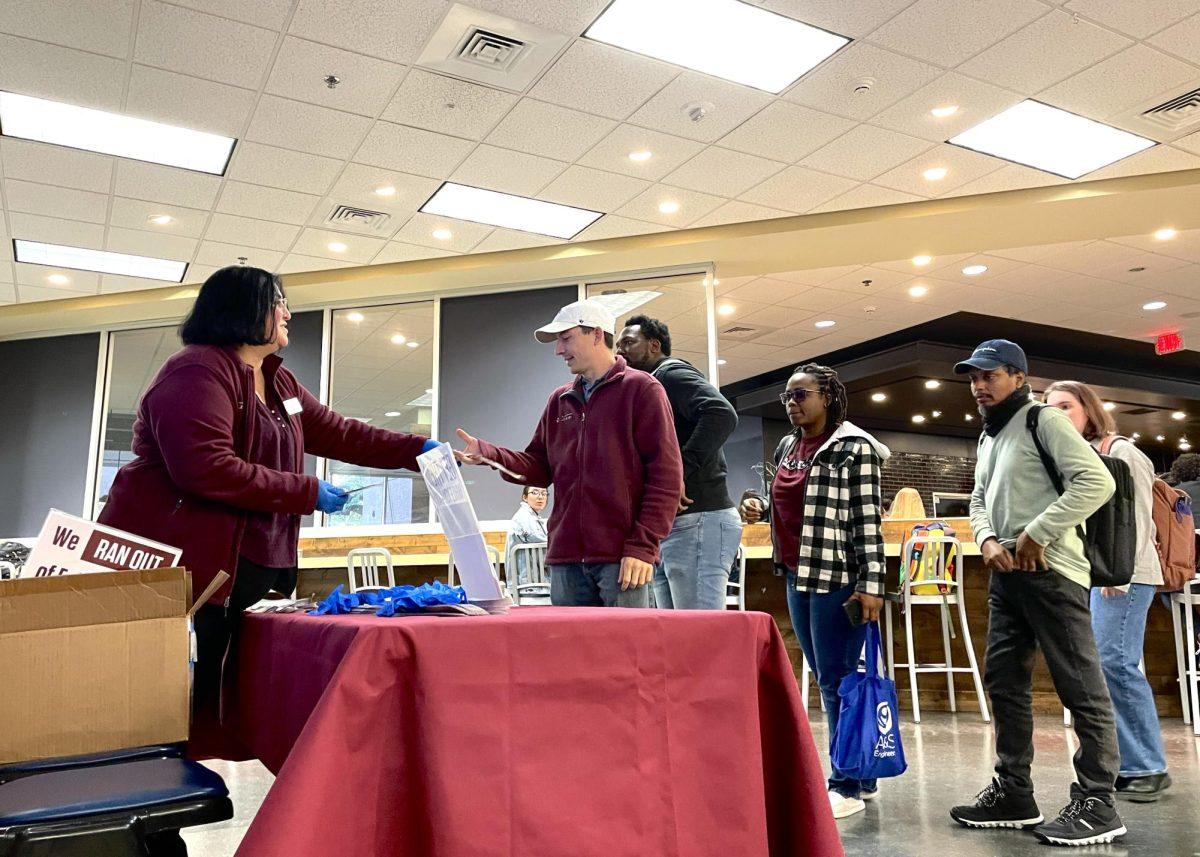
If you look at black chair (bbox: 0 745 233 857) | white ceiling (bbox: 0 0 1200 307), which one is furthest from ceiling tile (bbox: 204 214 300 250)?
black chair (bbox: 0 745 233 857)

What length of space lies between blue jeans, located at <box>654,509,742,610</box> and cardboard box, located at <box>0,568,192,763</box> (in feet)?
5.28

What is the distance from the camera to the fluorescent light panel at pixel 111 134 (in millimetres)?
4941

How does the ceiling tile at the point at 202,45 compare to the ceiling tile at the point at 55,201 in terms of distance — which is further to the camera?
the ceiling tile at the point at 55,201

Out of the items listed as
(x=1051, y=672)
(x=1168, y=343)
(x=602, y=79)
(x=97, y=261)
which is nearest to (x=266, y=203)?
(x=97, y=261)

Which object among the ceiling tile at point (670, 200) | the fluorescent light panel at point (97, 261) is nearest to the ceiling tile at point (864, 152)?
the ceiling tile at point (670, 200)

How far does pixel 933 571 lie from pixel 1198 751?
141 centimetres

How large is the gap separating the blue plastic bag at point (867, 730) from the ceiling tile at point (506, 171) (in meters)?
3.89

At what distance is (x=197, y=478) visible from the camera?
1.64 m

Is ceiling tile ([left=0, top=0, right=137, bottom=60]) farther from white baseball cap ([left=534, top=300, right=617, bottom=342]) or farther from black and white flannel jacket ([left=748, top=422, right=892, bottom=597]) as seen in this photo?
black and white flannel jacket ([left=748, top=422, right=892, bottom=597])

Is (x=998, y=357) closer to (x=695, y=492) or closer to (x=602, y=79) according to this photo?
(x=695, y=492)

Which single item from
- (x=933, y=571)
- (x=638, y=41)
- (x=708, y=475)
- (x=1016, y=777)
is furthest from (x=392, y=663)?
(x=933, y=571)

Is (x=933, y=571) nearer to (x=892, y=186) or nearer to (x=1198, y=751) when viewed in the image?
(x=1198, y=751)

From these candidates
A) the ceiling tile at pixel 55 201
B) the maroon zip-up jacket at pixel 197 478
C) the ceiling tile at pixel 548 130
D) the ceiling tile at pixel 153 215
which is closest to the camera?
the maroon zip-up jacket at pixel 197 478

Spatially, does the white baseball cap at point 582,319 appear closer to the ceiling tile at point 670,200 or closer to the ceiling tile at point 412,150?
the ceiling tile at point 412,150
